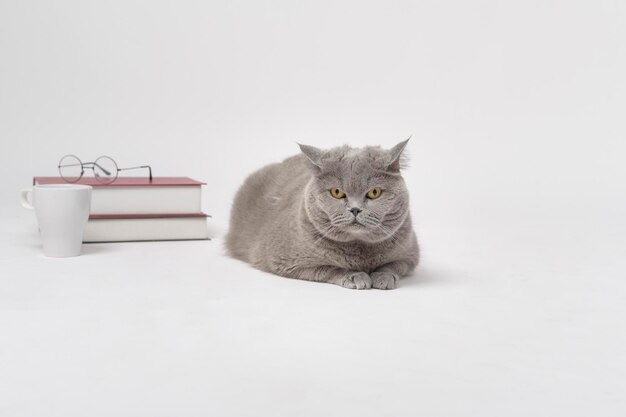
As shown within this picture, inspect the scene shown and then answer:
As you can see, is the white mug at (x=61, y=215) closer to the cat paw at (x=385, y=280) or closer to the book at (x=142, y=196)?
the book at (x=142, y=196)

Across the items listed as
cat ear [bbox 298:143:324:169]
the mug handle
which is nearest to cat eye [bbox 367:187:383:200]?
cat ear [bbox 298:143:324:169]

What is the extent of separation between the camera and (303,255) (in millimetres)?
2521

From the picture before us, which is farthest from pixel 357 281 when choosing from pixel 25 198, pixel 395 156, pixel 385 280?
pixel 25 198

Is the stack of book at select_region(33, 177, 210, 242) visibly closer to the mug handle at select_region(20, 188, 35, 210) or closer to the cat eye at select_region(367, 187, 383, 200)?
the mug handle at select_region(20, 188, 35, 210)

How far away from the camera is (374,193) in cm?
235

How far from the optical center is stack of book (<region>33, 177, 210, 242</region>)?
3115 mm

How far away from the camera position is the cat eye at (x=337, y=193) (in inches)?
92.7

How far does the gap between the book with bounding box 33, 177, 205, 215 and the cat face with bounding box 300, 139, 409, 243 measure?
97 centimetres

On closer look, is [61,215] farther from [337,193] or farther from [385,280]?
[385,280]

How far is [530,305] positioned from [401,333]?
561 mm

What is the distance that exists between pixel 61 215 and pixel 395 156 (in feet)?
4.38

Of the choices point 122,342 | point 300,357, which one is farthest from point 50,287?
point 300,357

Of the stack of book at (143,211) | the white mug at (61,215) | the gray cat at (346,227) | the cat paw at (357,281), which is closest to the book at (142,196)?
the stack of book at (143,211)

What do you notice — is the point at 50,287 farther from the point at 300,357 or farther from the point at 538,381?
the point at 538,381
